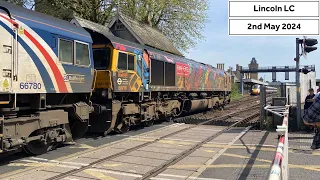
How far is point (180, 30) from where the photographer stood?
123ft

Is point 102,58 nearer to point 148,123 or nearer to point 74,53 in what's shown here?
point 74,53

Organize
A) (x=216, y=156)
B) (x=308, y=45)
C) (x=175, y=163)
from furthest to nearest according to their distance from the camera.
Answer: (x=308, y=45), (x=216, y=156), (x=175, y=163)

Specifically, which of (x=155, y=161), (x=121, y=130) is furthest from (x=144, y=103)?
(x=155, y=161)

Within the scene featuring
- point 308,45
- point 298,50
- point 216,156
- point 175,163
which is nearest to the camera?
point 175,163

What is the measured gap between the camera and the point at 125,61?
1256cm

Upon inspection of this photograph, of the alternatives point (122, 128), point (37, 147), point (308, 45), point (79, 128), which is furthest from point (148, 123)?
point (308, 45)

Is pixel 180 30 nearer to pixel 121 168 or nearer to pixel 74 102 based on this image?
pixel 74 102

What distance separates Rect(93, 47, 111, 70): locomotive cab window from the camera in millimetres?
11879

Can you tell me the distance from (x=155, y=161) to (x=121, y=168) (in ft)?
3.42

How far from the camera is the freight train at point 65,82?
7.63 metres

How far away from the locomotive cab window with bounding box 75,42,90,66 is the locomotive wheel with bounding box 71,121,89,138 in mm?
1867

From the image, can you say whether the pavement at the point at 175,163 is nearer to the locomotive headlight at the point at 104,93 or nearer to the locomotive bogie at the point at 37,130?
the locomotive bogie at the point at 37,130

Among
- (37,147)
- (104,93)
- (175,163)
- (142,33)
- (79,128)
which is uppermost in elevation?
(142,33)

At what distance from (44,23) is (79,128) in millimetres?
3602
